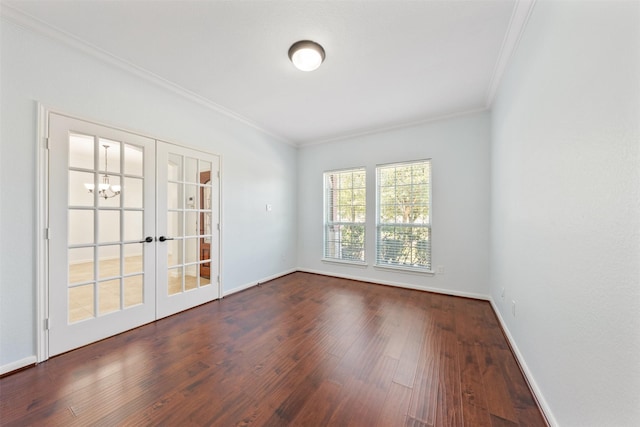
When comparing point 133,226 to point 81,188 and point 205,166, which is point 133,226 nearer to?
point 81,188

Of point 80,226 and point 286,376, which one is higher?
point 80,226

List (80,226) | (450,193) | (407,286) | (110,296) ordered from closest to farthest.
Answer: (80,226) → (110,296) → (450,193) → (407,286)

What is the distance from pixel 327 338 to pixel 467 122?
3559 millimetres

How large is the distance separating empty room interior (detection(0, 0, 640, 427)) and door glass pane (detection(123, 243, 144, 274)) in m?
0.02

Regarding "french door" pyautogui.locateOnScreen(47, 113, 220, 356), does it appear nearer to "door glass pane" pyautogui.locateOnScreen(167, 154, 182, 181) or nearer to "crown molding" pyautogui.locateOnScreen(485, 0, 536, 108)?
"door glass pane" pyautogui.locateOnScreen(167, 154, 182, 181)

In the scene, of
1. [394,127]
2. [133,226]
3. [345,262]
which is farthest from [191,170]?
[394,127]

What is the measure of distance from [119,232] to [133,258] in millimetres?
315

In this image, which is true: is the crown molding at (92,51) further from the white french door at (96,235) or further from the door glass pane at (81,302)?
the door glass pane at (81,302)

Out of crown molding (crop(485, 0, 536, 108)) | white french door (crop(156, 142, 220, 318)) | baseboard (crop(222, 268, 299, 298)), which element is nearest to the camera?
crown molding (crop(485, 0, 536, 108))

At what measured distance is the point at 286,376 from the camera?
181cm

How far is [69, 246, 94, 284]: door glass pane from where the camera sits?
2.21 metres

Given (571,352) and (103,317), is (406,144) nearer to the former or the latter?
(571,352)

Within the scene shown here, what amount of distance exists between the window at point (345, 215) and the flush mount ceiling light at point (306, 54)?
2.45 metres

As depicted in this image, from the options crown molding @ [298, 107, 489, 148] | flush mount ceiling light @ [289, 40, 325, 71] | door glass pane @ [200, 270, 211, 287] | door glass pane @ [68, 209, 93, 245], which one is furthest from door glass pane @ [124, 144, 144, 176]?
crown molding @ [298, 107, 489, 148]
